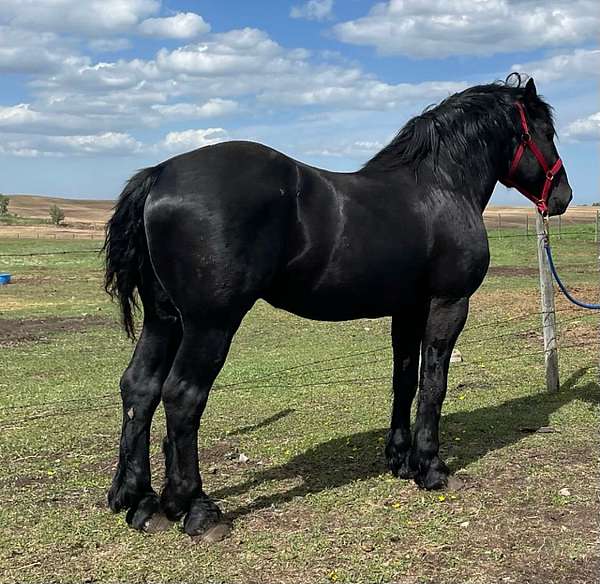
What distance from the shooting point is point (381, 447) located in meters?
5.93

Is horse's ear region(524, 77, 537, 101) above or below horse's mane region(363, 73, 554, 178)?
above

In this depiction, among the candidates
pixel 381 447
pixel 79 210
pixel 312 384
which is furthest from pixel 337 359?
pixel 79 210

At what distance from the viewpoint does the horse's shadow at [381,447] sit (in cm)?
502

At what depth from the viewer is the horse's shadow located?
16.5 ft

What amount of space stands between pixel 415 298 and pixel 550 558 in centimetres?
182

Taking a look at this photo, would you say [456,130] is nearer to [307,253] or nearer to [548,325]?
[307,253]

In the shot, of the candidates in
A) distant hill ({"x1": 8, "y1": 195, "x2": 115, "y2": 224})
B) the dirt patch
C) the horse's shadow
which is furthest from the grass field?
distant hill ({"x1": 8, "y1": 195, "x2": 115, "y2": 224})

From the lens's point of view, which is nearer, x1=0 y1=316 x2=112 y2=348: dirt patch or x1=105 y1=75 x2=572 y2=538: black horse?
x1=105 y1=75 x2=572 y2=538: black horse

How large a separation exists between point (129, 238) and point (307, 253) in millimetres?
1088

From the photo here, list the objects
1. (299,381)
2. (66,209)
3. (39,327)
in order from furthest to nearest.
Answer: (66,209) < (39,327) < (299,381)

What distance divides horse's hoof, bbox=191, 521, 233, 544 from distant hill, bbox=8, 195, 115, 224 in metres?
71.4

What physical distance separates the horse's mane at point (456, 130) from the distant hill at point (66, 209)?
232ft

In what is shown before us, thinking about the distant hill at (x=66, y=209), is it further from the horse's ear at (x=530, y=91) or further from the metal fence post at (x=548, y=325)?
the horse's ear at (x=530, y=91)

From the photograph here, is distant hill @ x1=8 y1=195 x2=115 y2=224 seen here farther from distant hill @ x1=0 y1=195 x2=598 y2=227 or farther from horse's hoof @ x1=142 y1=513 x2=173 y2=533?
horse's hoof @ x1=142 y1=513 x2=173 y2=533
